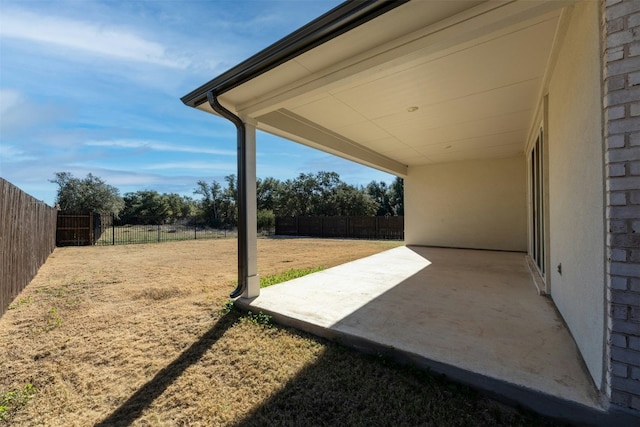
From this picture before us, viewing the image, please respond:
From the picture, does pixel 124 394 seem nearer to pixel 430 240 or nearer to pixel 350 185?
pixel 430 240

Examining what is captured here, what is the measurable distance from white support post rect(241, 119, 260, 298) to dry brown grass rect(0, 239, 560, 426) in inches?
16.2

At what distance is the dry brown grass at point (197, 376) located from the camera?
1.65 metres

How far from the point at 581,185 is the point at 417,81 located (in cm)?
187

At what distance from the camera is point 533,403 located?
1535 mm

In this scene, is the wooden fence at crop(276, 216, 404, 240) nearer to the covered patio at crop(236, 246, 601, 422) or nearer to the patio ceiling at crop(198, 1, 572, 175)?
the patio ceiling at crop(198, 1, 572, 175)

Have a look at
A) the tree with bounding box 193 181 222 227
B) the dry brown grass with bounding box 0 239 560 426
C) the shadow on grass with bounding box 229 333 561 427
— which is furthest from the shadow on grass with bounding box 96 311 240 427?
the tree with bounding box 193 181 222 227

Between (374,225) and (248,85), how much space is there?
44.8 ft

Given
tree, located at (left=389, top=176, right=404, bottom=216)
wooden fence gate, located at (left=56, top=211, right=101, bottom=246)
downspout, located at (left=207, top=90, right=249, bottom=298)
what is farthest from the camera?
tree, located at (left=389, top=176, right=404, bottom=216)

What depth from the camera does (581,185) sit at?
1.80m

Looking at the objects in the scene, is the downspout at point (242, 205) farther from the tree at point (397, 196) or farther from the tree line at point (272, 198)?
the tree at point (397, 196)

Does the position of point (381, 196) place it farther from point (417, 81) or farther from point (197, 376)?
point (197, 376)

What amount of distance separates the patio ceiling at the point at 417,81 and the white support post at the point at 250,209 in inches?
11.9

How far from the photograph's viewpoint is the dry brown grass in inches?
64.9

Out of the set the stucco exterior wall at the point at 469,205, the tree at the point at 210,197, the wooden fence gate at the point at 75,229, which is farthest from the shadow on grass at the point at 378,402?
the tree at the point at 210,197
